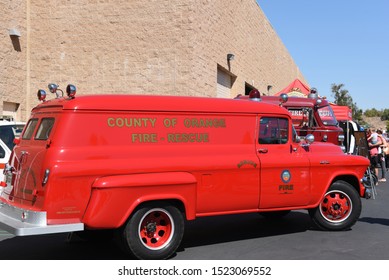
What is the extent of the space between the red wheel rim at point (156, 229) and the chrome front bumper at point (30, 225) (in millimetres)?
835

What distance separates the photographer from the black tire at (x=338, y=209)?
7536mm

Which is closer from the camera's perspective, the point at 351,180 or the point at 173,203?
the point at 173,203

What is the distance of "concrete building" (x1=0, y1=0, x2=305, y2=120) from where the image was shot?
16484mm

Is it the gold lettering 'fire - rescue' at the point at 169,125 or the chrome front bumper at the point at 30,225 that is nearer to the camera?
the chrome front bumper at the point at 30,225

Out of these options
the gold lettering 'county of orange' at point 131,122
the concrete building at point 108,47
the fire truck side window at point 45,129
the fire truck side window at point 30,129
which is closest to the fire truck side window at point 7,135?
the fire truck side window at point 30,129

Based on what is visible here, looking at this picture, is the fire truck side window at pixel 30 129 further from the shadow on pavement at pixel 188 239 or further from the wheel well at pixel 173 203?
the wheel well at pixel 173 203

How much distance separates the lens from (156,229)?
5941 millimetres

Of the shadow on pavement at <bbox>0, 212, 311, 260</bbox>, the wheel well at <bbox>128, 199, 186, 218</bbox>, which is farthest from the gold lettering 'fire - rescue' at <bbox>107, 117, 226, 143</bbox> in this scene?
the shadow on pavement at <bbox>0, 212, 311, 260</bbox>

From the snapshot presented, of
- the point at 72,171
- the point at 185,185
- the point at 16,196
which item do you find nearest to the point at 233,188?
the point at 185,185

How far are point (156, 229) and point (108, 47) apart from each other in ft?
41.0

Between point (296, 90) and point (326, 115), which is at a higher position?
point (296, 90)

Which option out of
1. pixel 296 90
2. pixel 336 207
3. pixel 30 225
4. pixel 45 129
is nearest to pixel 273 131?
pixel 336 207

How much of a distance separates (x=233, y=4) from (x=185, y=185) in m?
17.2

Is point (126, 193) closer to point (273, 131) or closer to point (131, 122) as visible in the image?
point (131, 122)
